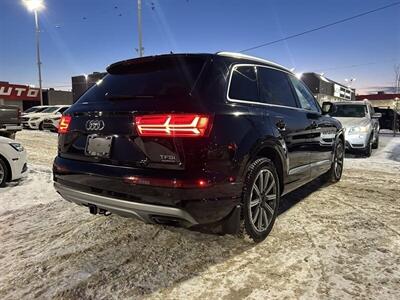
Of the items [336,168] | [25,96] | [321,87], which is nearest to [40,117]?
[336,168]

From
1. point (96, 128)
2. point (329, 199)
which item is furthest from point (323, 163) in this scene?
point (96, 128)

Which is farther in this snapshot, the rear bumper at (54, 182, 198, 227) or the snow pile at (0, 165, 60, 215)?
the snow pile at (0, 165, 60, 215)

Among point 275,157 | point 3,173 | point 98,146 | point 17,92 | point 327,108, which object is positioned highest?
point 17,92

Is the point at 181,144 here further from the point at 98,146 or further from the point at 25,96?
the point at 25,96

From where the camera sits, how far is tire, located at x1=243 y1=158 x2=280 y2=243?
3.10 m

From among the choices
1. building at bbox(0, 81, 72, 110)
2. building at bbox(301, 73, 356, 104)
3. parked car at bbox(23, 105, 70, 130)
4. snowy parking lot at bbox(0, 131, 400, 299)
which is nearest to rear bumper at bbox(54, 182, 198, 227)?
snowy parking lot at bbox(0, 131, 400, 299)

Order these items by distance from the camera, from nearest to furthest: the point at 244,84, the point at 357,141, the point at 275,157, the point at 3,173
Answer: the point at 244,84
the point at 275,157
the point at 3,173
the point at 357,141

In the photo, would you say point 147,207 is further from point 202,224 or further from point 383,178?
point 383,178

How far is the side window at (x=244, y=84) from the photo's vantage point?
3.13 m

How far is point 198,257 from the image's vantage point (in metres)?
3.10

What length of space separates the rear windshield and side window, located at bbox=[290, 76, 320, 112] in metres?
2.05

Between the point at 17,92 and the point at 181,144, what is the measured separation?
42.7 metres

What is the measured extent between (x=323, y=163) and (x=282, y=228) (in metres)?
1.73

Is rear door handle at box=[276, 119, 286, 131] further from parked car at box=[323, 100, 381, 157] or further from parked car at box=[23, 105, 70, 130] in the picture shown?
parked car at box=[23, 105, 70, 130]
